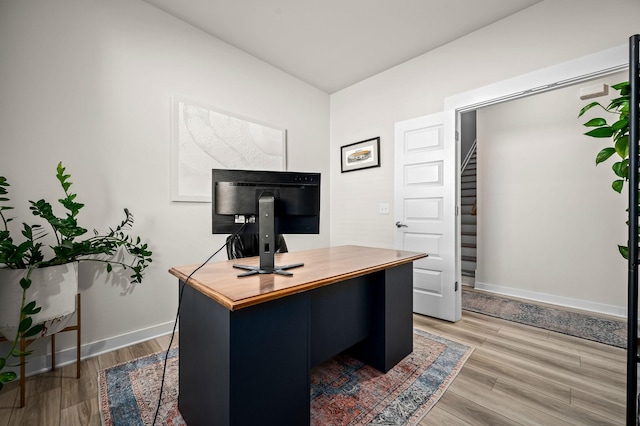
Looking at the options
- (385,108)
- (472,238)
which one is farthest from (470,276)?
(385,108)

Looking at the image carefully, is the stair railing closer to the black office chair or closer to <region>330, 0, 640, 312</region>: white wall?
<region>330, 0, 640, 312</region>: white wall

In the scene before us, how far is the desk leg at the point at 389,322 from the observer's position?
176 cm

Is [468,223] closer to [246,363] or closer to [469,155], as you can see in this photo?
[469,155]

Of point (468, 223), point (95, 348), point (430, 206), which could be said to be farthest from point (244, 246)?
point (468, 223)

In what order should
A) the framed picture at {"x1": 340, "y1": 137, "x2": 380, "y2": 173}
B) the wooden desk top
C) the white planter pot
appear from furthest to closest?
1. the framed picture at {"x1": 340, "y1": 137, "x2": 380, "y2": 173}
2. the white planter pot
3. the wooden desk top

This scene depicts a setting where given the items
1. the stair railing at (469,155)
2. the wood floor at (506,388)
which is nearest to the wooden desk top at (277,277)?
the wood floor at (506,388)

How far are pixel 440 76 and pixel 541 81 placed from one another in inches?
35.6

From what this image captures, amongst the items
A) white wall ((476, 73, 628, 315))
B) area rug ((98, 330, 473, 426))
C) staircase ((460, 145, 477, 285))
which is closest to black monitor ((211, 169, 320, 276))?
area rug ((98, 330, 473, 426))

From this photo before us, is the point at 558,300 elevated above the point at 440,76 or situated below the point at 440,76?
below

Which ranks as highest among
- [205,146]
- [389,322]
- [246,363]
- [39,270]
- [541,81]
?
[541,81]

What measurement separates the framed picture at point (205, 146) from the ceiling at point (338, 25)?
77cm

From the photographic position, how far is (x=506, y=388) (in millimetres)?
1619

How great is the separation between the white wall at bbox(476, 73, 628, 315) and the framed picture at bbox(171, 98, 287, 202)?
3066 millimetres

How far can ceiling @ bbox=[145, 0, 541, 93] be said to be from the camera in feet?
7.48
